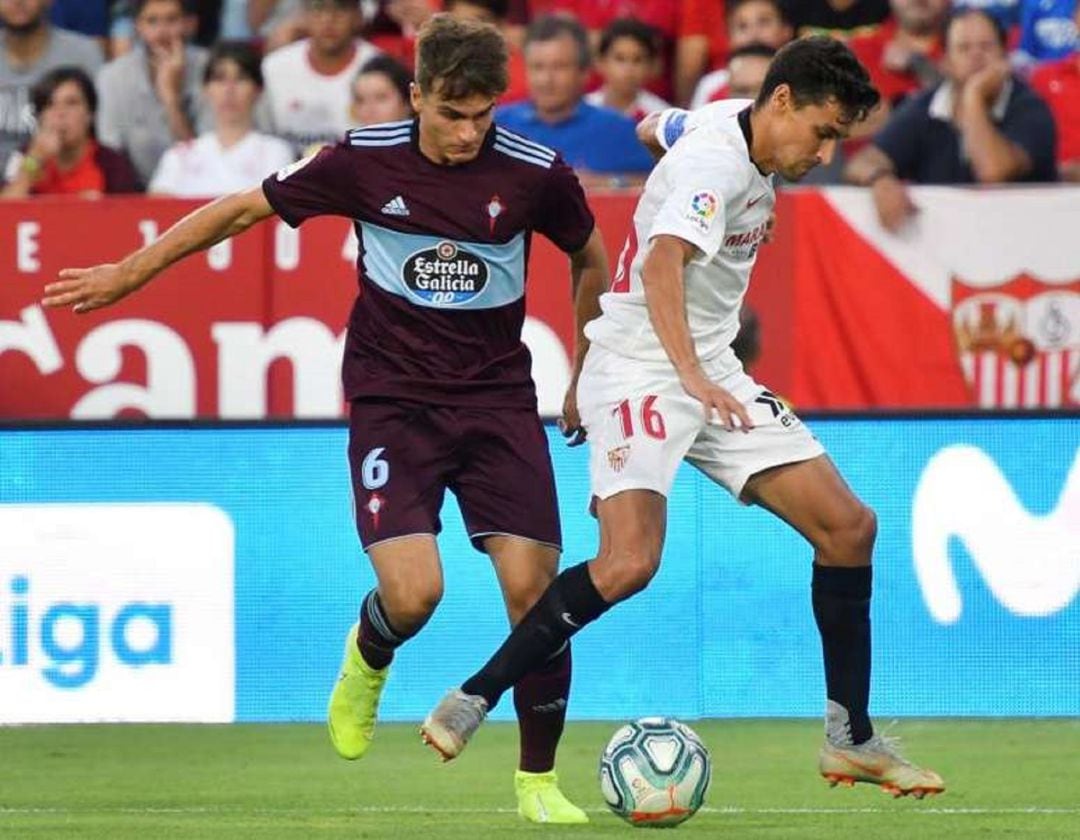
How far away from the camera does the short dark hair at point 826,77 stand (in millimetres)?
6441

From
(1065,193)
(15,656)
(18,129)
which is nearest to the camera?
(15,656)

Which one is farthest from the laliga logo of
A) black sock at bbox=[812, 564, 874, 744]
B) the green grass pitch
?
black sock at bbox=[812, 564, 874, 744]

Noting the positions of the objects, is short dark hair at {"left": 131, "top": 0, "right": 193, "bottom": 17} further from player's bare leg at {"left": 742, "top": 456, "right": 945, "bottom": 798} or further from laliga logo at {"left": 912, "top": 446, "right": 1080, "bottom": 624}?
player's bare leg at {"left": 742, "top": 456, "right": 945, "bottom": 798}

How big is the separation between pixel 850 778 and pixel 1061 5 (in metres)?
6.88

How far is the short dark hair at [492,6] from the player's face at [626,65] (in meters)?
0.90

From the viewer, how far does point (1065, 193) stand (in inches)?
424

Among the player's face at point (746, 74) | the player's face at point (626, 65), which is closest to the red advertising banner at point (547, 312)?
the player's face at point (746, 74)

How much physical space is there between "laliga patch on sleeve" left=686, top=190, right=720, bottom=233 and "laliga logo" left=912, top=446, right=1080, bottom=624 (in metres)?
2.83

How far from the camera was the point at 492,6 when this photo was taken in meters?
13.0

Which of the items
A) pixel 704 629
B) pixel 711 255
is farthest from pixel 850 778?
pixel 704 629

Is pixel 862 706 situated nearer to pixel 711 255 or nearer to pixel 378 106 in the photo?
pixel 711 255

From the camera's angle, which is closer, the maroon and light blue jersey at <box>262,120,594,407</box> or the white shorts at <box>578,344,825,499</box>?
the white shorts at <box>578,344,825,499</box>

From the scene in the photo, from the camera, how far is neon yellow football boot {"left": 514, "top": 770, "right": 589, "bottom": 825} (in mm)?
6758

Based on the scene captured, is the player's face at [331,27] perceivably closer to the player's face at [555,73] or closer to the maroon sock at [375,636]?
the player's face at [555,73]
